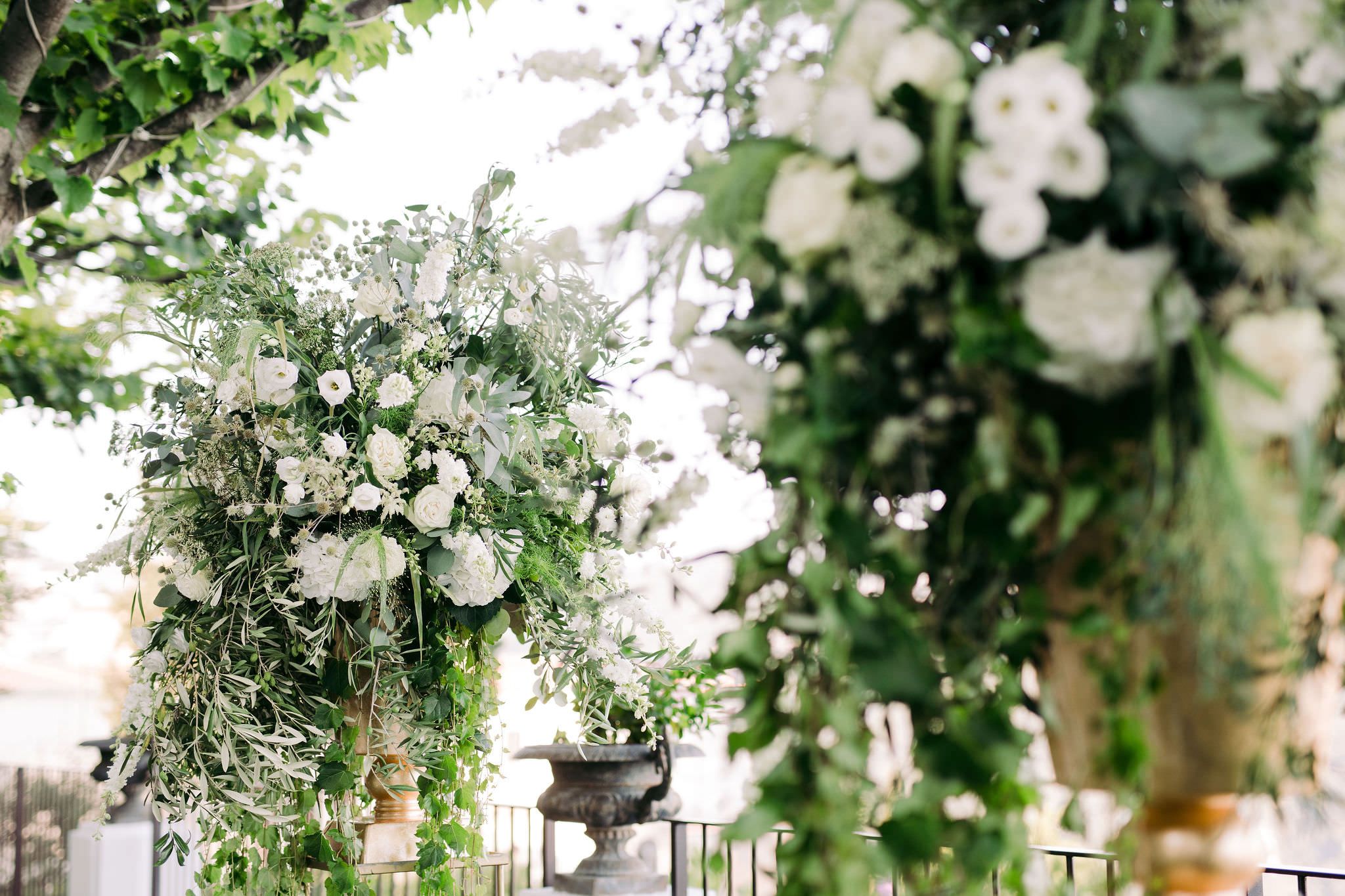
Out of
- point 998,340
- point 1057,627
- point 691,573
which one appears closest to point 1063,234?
point 998,340

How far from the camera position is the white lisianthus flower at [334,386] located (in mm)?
1296

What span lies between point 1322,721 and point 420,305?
49.1 inches

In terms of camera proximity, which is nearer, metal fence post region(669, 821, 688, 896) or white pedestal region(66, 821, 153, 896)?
metal fence post region(669, 821, 688, 896)

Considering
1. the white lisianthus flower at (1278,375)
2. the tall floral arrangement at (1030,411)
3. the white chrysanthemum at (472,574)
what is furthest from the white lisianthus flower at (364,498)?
the white lisianthus flower at (1278,375)

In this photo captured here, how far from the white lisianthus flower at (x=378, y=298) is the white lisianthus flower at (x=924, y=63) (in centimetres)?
108

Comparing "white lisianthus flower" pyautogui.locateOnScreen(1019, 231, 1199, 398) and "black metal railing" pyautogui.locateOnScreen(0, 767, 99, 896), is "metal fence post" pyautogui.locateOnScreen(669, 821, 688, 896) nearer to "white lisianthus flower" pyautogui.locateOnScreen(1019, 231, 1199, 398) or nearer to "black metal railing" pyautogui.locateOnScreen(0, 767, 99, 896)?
"white lisianthus flower" pyautogui.locateOnScreen(1019, 231, 1199, 398)

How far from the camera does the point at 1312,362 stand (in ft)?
1.17

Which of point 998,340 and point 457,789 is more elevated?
point 998,340

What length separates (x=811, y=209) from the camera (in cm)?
43

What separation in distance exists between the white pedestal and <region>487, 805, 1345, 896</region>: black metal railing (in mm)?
1394

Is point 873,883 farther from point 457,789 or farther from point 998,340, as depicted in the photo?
point 457,789

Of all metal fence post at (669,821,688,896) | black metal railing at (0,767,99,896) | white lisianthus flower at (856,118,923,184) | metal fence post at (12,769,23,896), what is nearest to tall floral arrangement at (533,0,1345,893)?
white lisianthus flower at (856,118,923,184)

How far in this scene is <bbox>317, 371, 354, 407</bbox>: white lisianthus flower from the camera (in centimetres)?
130

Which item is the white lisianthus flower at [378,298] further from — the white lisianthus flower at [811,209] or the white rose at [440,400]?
the white lisianthus flower at [811,209]
